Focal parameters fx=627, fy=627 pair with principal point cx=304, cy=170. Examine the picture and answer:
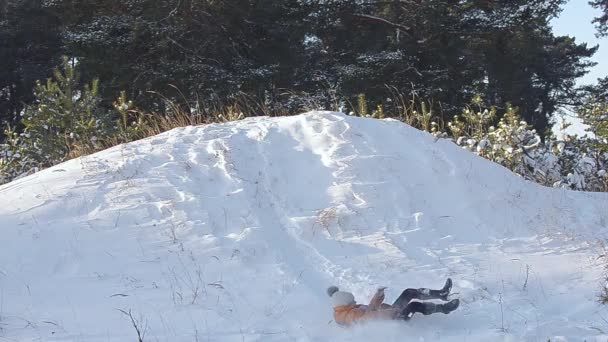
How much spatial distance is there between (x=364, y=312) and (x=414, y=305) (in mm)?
284

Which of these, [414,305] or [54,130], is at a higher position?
[54,130]

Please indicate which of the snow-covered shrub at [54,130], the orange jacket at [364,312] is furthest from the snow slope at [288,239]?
the snow-covered shrub at [54,130]

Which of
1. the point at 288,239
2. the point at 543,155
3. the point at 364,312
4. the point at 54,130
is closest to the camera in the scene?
the point at 364,312

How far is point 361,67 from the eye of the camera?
70.0 feet

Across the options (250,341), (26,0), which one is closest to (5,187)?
(250,341)

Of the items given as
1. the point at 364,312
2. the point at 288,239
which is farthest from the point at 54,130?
the point at 364,312

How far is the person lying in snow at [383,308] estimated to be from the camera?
352 centimetres

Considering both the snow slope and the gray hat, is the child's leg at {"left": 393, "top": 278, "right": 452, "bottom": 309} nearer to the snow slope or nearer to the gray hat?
the snow slope

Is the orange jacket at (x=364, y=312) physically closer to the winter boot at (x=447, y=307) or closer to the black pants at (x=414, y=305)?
the black pants at (x=414, y=305)

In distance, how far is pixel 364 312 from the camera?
3516mm

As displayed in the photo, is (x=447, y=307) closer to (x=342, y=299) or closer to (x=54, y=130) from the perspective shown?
(x=342, y=299)

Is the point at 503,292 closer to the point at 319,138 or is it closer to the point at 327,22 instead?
the point at 319,138

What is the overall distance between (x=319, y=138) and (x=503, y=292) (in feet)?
8.84

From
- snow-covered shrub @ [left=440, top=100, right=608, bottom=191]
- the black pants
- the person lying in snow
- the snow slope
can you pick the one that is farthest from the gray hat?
snow-covered shrub @ [left=440, top=100, right=608, bottom=191]
